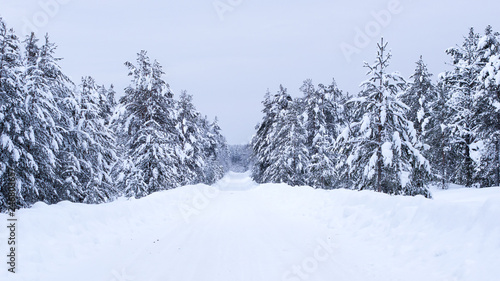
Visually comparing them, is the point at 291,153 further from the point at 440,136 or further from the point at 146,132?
the point at 146,132

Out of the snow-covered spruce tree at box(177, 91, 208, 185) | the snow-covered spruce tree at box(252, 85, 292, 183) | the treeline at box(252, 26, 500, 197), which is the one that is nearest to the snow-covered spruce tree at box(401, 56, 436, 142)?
the treeline at box(252, 26, 500, 197)

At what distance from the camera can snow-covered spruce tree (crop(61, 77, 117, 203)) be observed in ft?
48.7

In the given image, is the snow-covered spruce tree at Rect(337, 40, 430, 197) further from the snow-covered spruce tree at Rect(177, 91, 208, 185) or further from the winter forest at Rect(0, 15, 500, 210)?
the snow-covered spruce tree at Rect(177, 91, 208, 185)

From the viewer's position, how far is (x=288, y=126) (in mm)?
29609

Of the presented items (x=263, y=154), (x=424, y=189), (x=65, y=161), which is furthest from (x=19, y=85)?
(x=263, y=154)

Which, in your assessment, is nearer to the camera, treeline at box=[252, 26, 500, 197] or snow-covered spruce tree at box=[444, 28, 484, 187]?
treeline at box=[252, 26, 500, 197]

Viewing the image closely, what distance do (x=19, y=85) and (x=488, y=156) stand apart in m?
24.9

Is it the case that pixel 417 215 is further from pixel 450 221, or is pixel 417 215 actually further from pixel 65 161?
pixel 65 161

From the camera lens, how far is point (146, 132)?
1939 cm

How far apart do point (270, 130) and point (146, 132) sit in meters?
18.3

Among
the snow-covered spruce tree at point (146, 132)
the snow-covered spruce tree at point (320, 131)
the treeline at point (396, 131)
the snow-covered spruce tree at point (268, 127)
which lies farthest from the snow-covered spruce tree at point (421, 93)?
the snow-covered spruce tree at point (146, 132)

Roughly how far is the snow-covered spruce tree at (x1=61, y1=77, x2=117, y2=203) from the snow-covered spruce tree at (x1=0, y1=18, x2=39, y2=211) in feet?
11.0

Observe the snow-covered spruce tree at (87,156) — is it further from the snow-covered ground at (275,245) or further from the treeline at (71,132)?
the snow-covered ground at (275,245)

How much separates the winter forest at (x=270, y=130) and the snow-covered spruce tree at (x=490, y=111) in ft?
0.22
